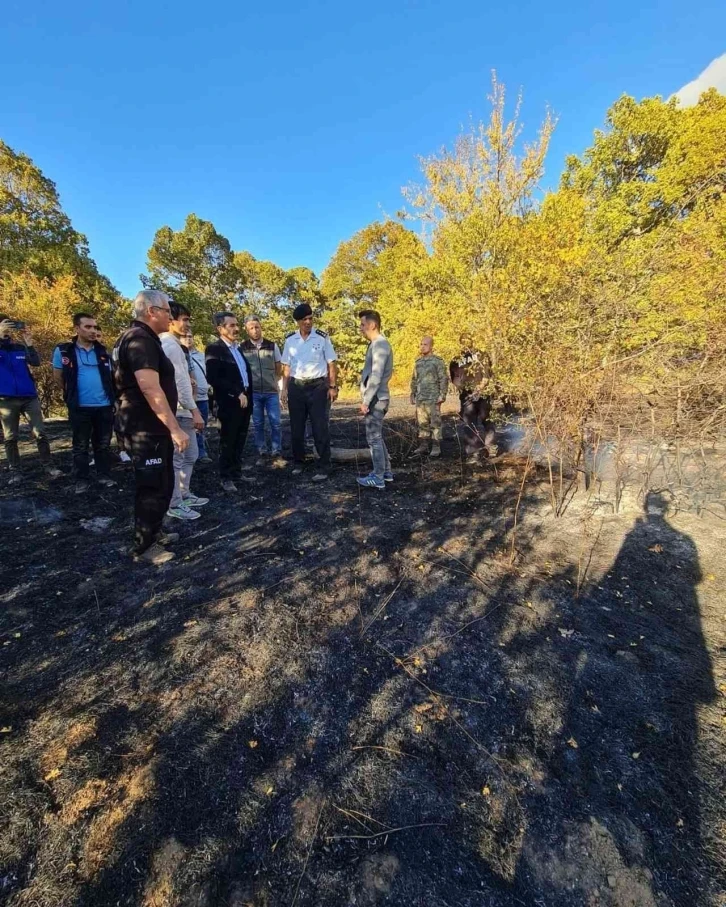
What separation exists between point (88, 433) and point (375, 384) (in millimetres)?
3415

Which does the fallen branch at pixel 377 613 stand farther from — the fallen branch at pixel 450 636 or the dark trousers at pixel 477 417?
the dark trousers at pixel 477 417

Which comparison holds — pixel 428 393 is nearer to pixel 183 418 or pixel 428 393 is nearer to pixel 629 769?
pixel 183 418

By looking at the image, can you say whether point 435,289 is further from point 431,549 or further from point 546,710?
point 546,710

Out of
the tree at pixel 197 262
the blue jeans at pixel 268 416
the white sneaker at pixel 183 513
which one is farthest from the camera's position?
the tree at pixel 197 262

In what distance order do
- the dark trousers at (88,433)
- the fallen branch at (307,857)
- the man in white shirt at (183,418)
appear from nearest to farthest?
→ the fallen branch at (307,857) < the man in white shirt at (183,418) < the dark trousers at (88,433)

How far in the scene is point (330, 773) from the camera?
→ 152 cm

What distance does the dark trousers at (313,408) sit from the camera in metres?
4.67

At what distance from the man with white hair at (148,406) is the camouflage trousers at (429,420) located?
3.89m

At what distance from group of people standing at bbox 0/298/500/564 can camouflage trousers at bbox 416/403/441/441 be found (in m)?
0.03

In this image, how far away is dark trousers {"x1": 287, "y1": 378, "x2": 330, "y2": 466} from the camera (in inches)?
184

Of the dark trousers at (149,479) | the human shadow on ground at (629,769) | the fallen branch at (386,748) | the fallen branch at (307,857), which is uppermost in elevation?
the dark trousers at (149,479)

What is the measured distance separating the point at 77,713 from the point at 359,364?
18.5m

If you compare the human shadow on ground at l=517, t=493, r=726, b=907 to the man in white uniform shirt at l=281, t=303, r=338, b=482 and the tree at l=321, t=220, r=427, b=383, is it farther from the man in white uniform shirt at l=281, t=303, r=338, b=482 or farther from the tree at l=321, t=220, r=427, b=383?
the tree at l=321, t=220, r=427, b=383

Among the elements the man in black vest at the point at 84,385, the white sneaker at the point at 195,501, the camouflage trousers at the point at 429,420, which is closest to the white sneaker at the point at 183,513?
the white sneaker at the point at 195,501
